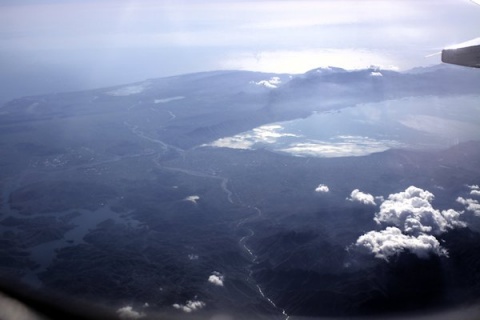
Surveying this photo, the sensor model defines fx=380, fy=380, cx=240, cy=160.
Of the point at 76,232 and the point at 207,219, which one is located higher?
the point at 76,232

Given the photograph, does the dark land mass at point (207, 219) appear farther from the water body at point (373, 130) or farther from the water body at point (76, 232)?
the water body at point (373, 130)

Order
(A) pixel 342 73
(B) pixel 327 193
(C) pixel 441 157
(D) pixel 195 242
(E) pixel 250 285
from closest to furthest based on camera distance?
1. (E) pixel 250 285
2. (D) pixel 195 242
3. (B) pixel 327 193
4. (C) pixel 441 157
5. (A) pixel 342 73

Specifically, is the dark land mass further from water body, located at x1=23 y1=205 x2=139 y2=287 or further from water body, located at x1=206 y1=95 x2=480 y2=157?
water body, located at x1=206 y1=95 x2=480 y2=157

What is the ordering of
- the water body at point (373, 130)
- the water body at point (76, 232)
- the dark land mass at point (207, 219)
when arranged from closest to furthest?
the dark land mass at point (207, 219) < the water body at point (76, 232) < the water body at point (373, 130)

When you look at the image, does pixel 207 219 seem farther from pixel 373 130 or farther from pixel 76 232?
pixel 373 130

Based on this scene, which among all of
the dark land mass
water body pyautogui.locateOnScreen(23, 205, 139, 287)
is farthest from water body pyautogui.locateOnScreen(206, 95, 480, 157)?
water body pyautogui.locateOnScreen(23, 205, 139, 287)

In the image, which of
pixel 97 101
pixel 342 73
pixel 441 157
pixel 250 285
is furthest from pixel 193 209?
pixel 342 73

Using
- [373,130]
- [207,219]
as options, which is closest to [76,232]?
[207,219]

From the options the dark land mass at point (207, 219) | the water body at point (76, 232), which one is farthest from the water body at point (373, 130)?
the water body at point (76, 232)

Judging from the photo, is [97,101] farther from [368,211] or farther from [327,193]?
[368,211]

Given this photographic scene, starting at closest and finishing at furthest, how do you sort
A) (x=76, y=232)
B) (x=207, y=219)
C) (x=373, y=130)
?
(x=76, y=232)
(x=207, y=219)
(x=373, y=130)

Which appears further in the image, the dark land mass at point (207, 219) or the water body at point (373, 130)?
the water body at point (373, 130)
